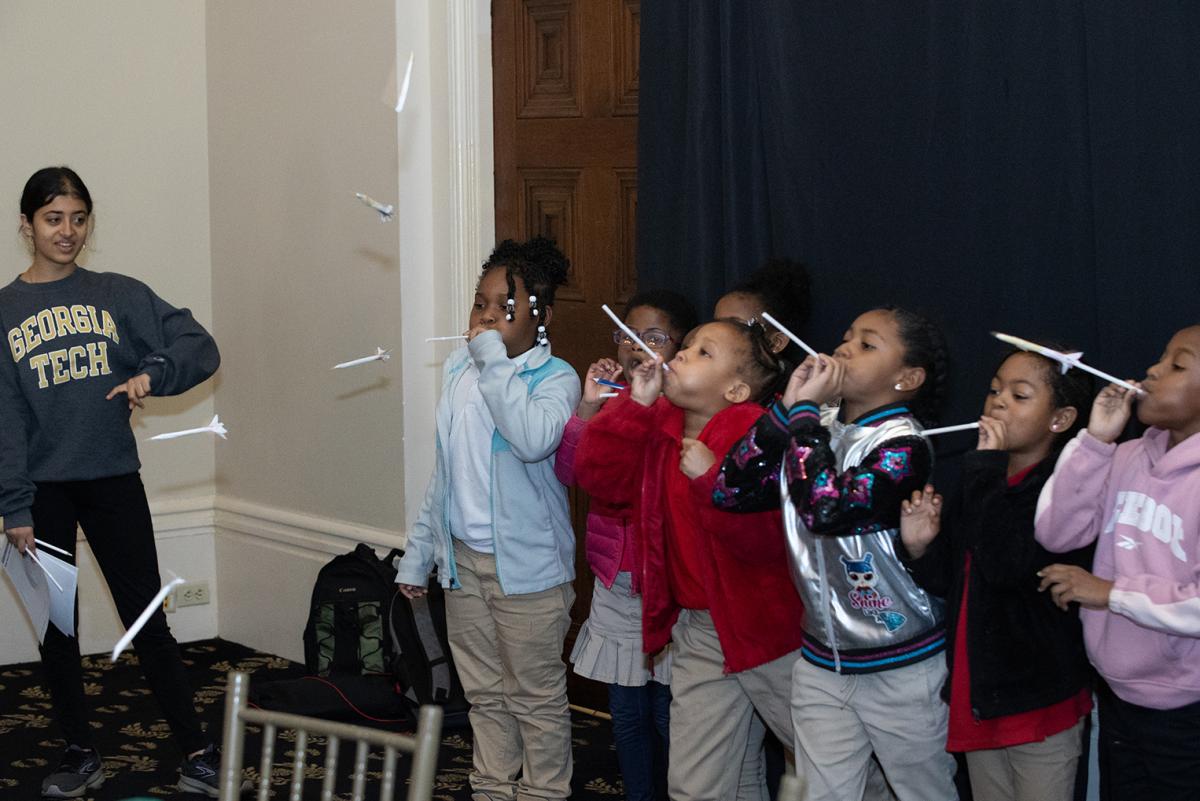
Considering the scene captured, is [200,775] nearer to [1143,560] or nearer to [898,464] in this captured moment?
[898,464]

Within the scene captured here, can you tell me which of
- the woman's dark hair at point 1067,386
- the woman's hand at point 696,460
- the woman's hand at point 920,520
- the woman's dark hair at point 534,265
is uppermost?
the woman's dark hair at point 534,265

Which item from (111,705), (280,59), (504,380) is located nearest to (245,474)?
(111,705)

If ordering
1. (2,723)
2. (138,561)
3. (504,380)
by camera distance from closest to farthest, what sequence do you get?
(504,380) < (138,561) < (2,723)

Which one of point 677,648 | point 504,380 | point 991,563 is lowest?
point 677,648

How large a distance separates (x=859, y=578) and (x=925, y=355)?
411 mm

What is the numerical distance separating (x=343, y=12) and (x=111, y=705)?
2.17 m

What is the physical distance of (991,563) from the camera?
2324 mm

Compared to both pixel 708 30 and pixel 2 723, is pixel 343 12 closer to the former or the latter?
pixel 708 30

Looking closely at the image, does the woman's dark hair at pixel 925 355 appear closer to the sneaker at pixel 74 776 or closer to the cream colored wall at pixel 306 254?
the cream colored wall at pixel 306 254

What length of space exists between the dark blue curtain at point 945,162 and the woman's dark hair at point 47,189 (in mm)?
1388

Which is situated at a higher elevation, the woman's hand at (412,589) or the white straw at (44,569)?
the white straw at (44,569)

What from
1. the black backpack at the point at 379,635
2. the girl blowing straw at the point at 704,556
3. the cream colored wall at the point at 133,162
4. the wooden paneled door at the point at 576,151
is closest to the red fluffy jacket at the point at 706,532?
the girl blowing straw at the point at 704,556

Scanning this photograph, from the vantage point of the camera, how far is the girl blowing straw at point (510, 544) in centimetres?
314

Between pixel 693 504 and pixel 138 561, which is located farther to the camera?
pixel 138 561
